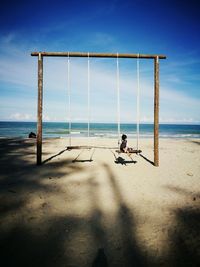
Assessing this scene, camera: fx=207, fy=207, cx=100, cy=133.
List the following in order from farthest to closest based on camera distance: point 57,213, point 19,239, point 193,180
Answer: point 193,180
point 57,213
point 19,239

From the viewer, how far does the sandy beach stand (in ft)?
9.12

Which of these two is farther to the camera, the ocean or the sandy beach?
the ocean

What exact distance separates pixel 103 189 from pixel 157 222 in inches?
80.3

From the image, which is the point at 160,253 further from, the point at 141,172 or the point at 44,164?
the point at 44,164

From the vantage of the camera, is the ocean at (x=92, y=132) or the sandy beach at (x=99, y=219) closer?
the sandy beach at (x=99, y=219)

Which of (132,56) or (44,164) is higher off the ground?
→ (132,56)

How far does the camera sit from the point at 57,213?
13.3 ft

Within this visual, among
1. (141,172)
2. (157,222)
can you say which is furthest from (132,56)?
(157,222)

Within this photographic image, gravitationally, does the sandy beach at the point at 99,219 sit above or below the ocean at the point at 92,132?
below

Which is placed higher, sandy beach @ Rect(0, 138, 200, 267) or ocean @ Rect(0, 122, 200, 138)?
ocean @ Rect(0, 122, 200, 138)

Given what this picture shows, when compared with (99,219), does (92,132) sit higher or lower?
higher

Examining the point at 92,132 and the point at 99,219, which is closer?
the point at 99,219

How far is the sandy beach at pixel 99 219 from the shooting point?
278cm

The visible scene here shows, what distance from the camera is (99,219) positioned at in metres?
3.82
